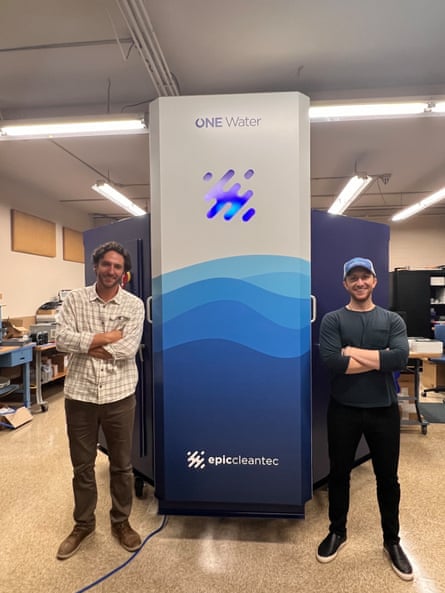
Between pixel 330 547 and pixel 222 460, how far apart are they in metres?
0.81

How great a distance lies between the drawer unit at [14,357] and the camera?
162 inches

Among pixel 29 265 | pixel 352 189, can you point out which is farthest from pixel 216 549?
pixel 29 265

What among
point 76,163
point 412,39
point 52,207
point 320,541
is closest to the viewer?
point 320,541

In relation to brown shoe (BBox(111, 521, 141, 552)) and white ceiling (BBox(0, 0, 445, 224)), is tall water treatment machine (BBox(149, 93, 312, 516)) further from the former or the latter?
white ceiling (BBox(0, 0, 445, 224))

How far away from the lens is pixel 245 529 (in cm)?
226

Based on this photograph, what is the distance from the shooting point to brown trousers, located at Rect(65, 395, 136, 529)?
2.01 metres

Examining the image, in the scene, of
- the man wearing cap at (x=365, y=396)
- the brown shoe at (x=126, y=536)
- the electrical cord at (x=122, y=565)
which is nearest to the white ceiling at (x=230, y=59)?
the man wearing cap at (x=365, y=396)

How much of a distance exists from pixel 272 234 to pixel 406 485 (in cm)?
243

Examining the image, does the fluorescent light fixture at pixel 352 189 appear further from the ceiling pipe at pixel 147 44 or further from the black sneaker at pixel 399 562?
the black sneaker at pixel 399 562

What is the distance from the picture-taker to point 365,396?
189 centimetres

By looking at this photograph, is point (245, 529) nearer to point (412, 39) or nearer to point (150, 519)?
point (150, 519)

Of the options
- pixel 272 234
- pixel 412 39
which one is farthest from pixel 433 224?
pixel 272 234

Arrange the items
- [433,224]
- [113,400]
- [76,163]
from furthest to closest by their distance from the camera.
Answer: [433,224] < [76,163] < [113,400]

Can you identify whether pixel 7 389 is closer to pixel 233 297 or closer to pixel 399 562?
pixel 233 297
